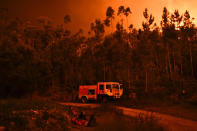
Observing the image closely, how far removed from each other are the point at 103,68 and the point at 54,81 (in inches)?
426

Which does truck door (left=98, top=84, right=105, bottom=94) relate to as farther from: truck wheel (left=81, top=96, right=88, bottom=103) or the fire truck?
truck wheel (left=81, top=96, right=88, bottom=103)

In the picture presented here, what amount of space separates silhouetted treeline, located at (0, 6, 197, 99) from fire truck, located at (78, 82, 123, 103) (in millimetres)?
4593

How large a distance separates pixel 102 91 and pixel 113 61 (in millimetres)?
14813

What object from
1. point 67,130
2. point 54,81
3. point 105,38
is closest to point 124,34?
point 105,38

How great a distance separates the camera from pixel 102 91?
69.9 feet

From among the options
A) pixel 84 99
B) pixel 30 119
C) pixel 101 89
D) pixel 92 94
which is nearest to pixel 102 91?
pixel 101 89

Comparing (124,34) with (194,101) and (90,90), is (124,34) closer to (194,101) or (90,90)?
(90,90)

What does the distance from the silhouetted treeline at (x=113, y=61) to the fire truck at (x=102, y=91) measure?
15.1ft

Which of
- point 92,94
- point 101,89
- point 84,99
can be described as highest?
point 101,89

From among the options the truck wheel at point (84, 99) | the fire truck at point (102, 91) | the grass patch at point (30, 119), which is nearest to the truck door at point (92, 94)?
the fire truck at point (102, 91)

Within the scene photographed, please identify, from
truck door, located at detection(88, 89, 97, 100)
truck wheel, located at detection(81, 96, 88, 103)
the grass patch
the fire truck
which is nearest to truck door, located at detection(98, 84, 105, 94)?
the fire truck

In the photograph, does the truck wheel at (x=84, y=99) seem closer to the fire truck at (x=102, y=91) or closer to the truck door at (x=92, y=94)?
the fire truck at (x=102, y=91)

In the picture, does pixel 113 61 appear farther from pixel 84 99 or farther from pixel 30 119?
pixel 30 119

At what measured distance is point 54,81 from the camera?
37.5m
